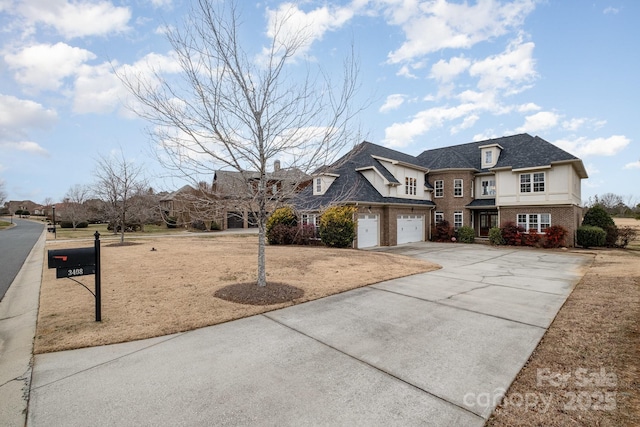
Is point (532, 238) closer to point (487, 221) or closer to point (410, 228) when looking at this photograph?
point (487, 221)

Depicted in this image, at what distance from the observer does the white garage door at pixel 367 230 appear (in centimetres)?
1933

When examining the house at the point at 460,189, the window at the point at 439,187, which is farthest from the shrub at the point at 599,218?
the window at the point at 439,187

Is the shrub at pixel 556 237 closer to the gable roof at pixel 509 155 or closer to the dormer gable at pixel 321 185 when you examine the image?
the gable roof at pixel 509 155

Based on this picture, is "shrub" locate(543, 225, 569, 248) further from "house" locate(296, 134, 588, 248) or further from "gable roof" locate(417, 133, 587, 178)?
"gable roof" locate(417, 133, 587, 178)

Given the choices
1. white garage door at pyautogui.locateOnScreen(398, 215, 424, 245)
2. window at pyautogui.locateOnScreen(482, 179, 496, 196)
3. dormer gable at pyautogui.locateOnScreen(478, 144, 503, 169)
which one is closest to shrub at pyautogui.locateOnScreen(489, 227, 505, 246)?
window at pyautogui.locateOnScreen(482, 179, 496, 196)

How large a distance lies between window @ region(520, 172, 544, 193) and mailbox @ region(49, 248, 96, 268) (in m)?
24.7

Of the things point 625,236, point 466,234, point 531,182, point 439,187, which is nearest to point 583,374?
point 466,234

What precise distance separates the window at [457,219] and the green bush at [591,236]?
291 inches

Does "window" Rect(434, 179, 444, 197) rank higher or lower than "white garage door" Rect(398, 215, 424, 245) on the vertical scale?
higher

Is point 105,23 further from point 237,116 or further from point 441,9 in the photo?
point 441,9

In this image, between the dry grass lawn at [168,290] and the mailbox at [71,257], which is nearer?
the mailbox at [71,257]

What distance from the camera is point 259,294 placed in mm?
6926

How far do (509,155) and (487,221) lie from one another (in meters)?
5.93

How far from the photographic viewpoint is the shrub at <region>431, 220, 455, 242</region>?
2384cm
